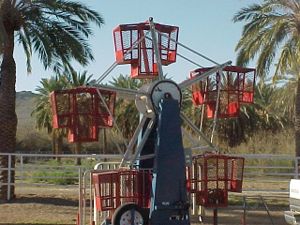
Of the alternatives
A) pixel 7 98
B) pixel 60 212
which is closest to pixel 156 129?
pixel 60 212

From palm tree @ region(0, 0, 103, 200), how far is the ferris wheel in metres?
9.02

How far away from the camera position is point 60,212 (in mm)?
17031

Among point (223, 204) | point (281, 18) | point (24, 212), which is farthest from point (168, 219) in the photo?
point (281, 18)

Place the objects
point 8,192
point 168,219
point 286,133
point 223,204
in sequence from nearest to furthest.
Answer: point 168,219 < point 223,204 < point 8,192 < point 286,133

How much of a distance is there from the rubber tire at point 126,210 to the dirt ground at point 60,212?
4.65 meters

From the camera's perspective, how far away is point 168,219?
30.9 ft

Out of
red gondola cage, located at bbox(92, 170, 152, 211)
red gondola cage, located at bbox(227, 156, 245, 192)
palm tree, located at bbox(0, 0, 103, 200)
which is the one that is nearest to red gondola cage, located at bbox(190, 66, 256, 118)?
red gondola cage, located at bbox(227, 156, 245, 192)

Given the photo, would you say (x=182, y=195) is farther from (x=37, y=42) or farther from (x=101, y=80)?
(x=37, y=42)

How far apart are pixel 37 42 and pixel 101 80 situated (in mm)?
10585

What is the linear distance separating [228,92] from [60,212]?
6874mm

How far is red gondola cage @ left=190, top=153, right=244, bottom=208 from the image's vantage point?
1023 centimetres

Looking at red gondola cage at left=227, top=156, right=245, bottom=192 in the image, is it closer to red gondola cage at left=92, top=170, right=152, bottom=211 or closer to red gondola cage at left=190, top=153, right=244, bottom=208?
red gondola cage at left=190, top=153, right=244, bottom=208

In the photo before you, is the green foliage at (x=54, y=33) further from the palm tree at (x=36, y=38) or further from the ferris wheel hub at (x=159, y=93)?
the ferris wheel hub at (x=159, y=93)

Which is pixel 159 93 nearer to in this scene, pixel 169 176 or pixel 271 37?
pixel 169 176
